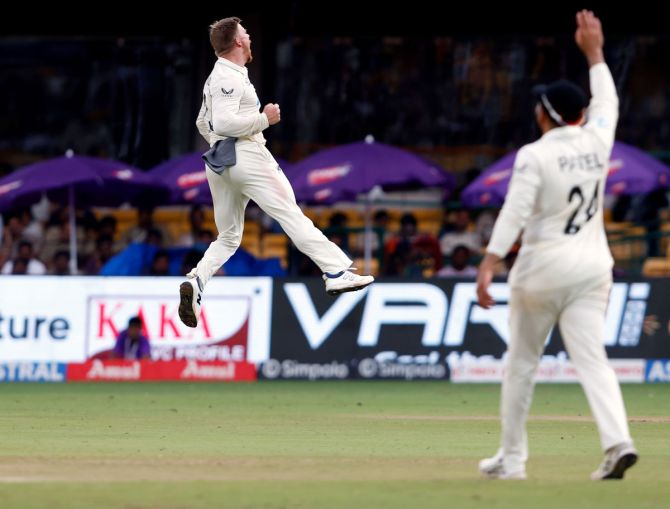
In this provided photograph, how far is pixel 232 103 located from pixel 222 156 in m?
0.44

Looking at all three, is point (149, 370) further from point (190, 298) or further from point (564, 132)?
point (564, 132)

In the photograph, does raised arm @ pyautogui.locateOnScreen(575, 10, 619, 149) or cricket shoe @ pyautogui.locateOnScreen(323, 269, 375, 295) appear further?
cricket shoe @ pyautogui.locateOnScreen(323, 269, 375, 295)

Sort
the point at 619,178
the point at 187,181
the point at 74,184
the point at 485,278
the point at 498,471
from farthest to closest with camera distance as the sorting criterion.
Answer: the point at 187,181 → the point at 74,184 → the point at 619,178 → the point at 498,471 → the point at 485,278

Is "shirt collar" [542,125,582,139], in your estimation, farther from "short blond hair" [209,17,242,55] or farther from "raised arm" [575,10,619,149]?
"short blond hair" [209,17,242,55]

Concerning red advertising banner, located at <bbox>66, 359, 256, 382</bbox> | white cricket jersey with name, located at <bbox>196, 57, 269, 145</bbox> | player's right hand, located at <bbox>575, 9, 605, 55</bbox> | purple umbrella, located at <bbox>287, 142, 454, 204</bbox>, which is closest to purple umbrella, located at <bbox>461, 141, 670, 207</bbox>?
purple umbrella, located at <bbox>287, 142, 454, 204</bbox>

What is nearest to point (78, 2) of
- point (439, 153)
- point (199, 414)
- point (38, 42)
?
point (38, 42)

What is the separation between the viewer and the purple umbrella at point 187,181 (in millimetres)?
22484

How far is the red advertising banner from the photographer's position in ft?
62.0

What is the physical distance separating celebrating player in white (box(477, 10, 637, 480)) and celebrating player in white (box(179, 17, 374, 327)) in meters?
3.46

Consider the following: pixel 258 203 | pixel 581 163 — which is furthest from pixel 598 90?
pixel 258 203

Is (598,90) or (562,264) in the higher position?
(598,90)

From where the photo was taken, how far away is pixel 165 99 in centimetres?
2794

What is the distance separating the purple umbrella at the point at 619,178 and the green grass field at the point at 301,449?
383cm

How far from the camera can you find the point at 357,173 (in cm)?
2194
